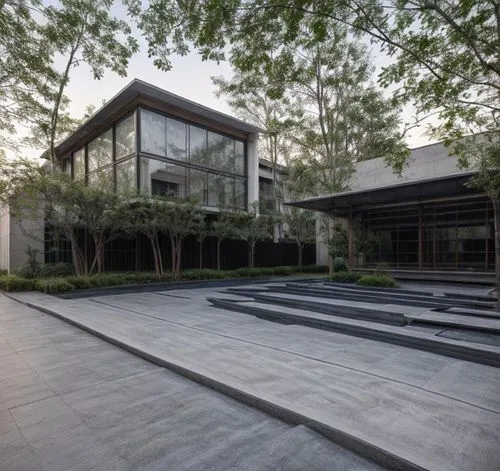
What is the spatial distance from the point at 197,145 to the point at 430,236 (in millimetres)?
12964

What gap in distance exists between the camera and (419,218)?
13.7 m

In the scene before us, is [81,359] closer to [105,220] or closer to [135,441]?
[135,441]

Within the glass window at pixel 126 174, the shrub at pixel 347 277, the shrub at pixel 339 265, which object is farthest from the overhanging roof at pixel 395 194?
the glass window at pixel 126 174

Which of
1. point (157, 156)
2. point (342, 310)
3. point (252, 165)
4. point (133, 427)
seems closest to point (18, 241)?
point (157, 156)

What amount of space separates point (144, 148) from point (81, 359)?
1229cm

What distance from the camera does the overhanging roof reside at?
10884 millimetres

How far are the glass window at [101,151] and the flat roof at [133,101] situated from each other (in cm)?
64

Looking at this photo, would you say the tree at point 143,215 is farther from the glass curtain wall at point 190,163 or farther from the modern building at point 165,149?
the glass curtain wall at point 190,163

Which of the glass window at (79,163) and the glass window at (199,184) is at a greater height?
the glass window at (79,163)

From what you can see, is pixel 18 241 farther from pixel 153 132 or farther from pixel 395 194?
pixel 395 194

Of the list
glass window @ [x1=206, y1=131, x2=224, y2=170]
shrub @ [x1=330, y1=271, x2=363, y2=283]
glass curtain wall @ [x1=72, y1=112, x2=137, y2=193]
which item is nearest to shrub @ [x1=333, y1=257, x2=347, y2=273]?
shrub @ [x1=330, y1=271, x2=363, y2=283]

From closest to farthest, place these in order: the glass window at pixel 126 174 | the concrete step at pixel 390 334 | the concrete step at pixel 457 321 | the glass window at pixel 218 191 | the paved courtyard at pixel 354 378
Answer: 1. the paved courtyard at pixel 354 378
2. the concrete step at pixel 390 334
3. the concrete step at pixel 457 321
4. the glass window at pixel 126 174
5. the glass window at pixel 218 191

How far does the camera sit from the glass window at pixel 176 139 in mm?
16344

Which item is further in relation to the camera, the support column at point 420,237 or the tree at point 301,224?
the tree at point 301,224
